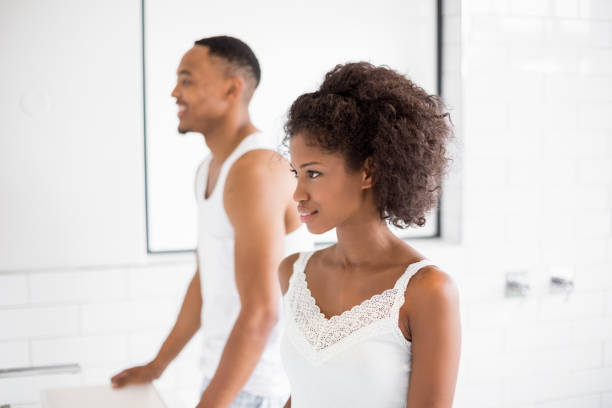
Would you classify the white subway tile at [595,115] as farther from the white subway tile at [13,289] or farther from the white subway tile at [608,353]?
the white subway tile at [13,289]

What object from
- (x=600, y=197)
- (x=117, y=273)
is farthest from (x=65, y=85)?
(x=600, y=197)

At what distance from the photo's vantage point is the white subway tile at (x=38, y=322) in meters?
2.02

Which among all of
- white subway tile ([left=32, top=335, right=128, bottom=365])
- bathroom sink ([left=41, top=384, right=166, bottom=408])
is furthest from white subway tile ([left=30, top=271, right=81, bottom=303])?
bathroom sink ([left=41, top=384, right=166, bottom=408])

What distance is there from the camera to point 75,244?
2.07 m

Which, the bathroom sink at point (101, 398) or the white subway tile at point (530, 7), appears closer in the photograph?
the bathroom sink at point (101, 398)

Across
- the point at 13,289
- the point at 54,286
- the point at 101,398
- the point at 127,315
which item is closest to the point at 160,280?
the point at 127,315

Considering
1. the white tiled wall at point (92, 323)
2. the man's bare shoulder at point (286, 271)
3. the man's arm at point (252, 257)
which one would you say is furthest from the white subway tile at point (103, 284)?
the man's bare shoulder at point (286, 271)

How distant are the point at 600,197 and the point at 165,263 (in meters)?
1.58

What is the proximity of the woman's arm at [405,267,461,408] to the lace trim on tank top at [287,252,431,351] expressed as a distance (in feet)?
0.10

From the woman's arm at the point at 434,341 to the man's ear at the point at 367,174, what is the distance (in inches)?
6.4

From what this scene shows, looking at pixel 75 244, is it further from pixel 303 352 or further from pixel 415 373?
pixel 415 373

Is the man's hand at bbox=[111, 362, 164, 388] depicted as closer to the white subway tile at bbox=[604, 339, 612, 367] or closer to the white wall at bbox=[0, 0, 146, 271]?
the white wall at bbox=[0, 0, 146, 271]

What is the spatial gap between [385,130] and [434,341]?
11.7 inches

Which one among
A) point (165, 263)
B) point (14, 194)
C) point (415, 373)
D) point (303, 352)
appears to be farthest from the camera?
point (165, 263)
